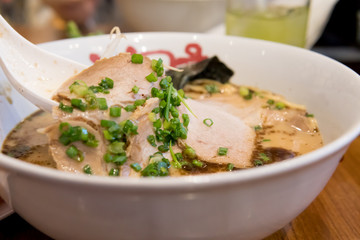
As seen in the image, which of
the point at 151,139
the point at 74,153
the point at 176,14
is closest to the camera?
the point at 74,153

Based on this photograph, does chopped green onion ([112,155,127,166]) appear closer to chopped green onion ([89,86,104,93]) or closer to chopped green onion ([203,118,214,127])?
chopped green onion ([89,86,104,93])

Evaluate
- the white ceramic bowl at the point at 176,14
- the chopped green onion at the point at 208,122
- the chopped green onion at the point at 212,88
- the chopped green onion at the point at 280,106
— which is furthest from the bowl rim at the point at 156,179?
the white ceramic bowl at the point at 176,14

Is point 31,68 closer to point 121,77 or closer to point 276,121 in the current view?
point 121,77

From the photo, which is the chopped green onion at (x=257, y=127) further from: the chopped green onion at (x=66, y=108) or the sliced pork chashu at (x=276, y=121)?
the chopped green onion at (x=66, y=108)

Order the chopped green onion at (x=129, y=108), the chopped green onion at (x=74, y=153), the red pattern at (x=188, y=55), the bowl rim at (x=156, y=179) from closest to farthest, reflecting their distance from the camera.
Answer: the bowl rim at (x=156, y=179), the chopped green onion at (x=74, y=153), the chopped green onion at (x=129, y=108), the red pattern at (x=188, y=55)

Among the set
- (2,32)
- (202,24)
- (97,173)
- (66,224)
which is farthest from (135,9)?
(66,224)

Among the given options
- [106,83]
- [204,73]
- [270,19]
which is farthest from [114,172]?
[270,19]

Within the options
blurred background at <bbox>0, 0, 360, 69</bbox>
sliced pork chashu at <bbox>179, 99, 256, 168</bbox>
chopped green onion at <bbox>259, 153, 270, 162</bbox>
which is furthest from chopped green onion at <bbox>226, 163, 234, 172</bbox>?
blurred background at <bbox>0, 0, 360, 69</bbox>

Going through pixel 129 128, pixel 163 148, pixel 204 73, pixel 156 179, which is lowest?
pixel 204 73
